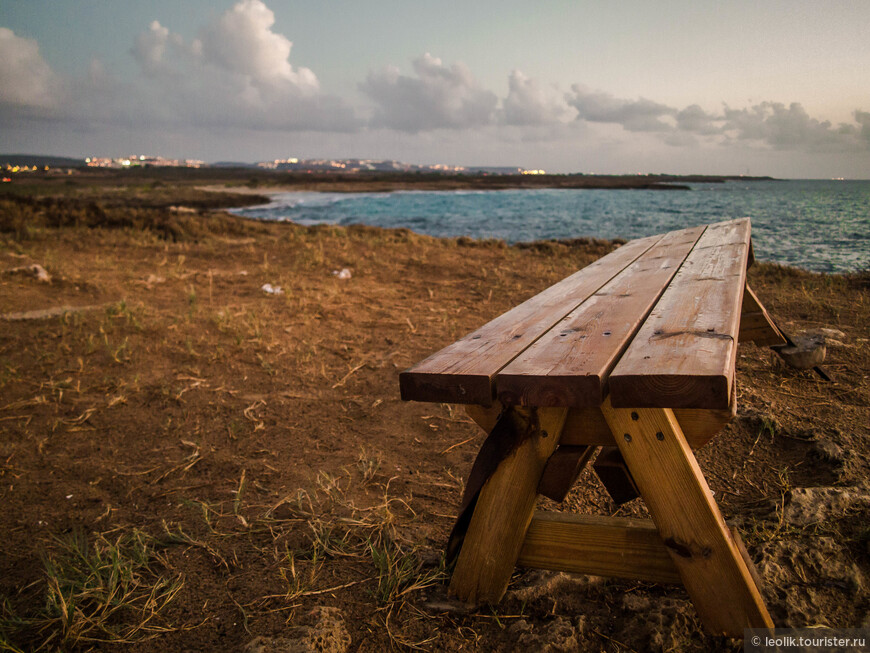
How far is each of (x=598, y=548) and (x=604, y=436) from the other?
1.14 ft

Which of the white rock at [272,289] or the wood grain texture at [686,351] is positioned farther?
the white rock at [272,289]

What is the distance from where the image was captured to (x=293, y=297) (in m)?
5.60

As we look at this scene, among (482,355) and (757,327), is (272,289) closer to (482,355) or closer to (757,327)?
(757,327)

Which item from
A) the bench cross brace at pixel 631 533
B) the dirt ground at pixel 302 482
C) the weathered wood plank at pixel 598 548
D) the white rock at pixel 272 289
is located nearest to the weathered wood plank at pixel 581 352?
the bench cross brace at pixel 631 533

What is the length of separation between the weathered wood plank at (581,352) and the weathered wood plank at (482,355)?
1.5 inches

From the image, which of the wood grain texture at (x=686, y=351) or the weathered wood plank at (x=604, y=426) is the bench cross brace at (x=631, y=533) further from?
the wood grain texture at (x=686, y=351)

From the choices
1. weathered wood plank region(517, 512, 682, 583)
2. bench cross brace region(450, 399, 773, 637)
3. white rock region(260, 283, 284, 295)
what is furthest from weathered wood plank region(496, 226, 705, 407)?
white rock region(260, 283, 284, 295)

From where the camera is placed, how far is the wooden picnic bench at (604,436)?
1099mm

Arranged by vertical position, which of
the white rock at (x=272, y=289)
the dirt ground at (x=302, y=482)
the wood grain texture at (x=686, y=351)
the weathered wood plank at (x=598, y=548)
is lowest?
the dirt ground at (x=302, y=482)

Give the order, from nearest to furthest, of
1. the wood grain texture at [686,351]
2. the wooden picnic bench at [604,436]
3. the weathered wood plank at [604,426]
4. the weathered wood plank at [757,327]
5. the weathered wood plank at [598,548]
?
the wood grain texture at [686,351]
the wooden picnic bench at [604,436]
the weathered wood plank at [604,426]
the weathered wood plank at [598,548]
the weathered wood plank at [757,327]

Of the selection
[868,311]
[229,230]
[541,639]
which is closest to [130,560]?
[541,639]

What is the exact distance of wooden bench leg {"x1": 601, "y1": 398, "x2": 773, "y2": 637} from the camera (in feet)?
3.81

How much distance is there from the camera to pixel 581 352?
4.16 ft

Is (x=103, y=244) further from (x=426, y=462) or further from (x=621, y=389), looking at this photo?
(x=621, y=389)
